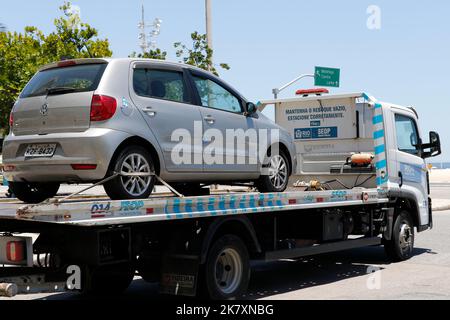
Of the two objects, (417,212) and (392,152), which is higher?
(392,152)

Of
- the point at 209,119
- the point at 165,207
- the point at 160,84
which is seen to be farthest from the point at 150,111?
the point at 165,207

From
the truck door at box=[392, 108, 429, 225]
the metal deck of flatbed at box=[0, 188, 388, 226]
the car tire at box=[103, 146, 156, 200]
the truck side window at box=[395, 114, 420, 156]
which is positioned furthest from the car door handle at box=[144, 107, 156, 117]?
the truck side window at box=[395, 114, 420, 156]

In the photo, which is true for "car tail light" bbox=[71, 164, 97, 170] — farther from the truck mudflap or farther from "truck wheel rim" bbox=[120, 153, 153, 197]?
A: the truck mudflap

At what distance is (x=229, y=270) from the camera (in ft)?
23.9

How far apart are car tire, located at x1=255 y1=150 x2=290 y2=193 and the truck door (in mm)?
2534

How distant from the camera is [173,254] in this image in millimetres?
6758

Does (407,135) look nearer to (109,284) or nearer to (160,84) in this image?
(160,84)

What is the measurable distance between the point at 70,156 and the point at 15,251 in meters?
1.06

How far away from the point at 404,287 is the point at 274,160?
7.36ft

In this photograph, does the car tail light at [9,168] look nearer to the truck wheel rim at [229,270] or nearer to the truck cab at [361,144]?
the truck wheel rim at [229,270]

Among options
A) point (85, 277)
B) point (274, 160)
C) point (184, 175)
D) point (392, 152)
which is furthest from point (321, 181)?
point (85, 277)

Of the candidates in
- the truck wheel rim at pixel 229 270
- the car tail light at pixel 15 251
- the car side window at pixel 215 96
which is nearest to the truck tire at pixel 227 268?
the truck wheel rim at pixel 229 270

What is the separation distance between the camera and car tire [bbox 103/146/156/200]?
630 centimetres
